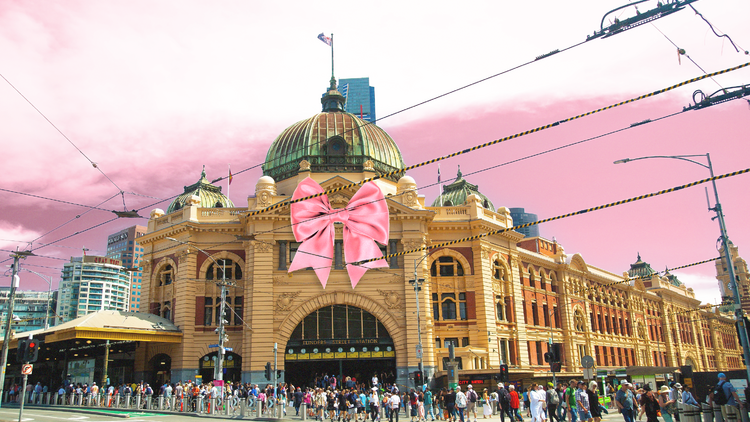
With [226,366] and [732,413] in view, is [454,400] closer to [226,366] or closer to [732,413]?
[732,413]

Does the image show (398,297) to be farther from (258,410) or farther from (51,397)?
(51,397)

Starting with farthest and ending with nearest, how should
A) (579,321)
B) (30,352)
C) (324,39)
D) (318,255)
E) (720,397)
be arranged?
(579,321) → (324,39) → (318,255) → (30,352) → (720,397)

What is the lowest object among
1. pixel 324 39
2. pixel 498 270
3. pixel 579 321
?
pixel 579 321

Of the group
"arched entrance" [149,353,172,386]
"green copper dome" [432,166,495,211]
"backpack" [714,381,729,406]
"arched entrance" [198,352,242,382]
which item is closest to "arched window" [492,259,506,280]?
"green copper dome" [432,166,495,211]

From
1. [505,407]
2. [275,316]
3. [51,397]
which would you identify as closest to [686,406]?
[505,407]

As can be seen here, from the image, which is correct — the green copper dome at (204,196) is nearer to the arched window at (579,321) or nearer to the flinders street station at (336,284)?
the flinders street station at (336,284)

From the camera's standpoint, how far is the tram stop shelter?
43562mm

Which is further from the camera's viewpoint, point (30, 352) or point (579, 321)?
point (579, 321)

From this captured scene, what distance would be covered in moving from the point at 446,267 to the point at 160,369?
Result: 2576 centimetres

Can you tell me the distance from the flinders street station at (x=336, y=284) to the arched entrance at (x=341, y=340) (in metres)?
0.08

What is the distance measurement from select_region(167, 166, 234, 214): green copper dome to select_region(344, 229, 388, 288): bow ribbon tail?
17251 millimetres

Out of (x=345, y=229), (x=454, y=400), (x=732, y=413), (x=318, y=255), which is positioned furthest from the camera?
(x=345, y=229)

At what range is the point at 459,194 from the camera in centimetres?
5994

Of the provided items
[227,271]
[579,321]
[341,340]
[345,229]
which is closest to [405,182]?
[345,229]
